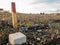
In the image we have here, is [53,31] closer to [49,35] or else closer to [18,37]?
[49,35]

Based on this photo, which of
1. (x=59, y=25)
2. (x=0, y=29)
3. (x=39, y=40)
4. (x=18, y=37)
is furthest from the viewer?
(x=59, y=25)

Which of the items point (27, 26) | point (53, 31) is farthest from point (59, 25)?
point (27, 26)

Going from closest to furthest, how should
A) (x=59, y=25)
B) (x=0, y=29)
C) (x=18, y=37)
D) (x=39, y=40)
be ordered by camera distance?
(x=18, y=37) < (x=39, y=40) < (x=0, y=29) < (x=59, y=25)

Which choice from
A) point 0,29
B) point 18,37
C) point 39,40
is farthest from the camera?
point 0,29

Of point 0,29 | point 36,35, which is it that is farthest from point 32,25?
point 0,29

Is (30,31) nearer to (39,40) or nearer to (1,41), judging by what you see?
(39,40)

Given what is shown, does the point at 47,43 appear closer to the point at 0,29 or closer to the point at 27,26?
the point at 27,26

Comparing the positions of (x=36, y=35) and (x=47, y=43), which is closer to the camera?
(x=47, y=43)

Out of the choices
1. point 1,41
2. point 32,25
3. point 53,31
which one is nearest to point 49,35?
point 53,31

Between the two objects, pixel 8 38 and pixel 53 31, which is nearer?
pixel 8 38
